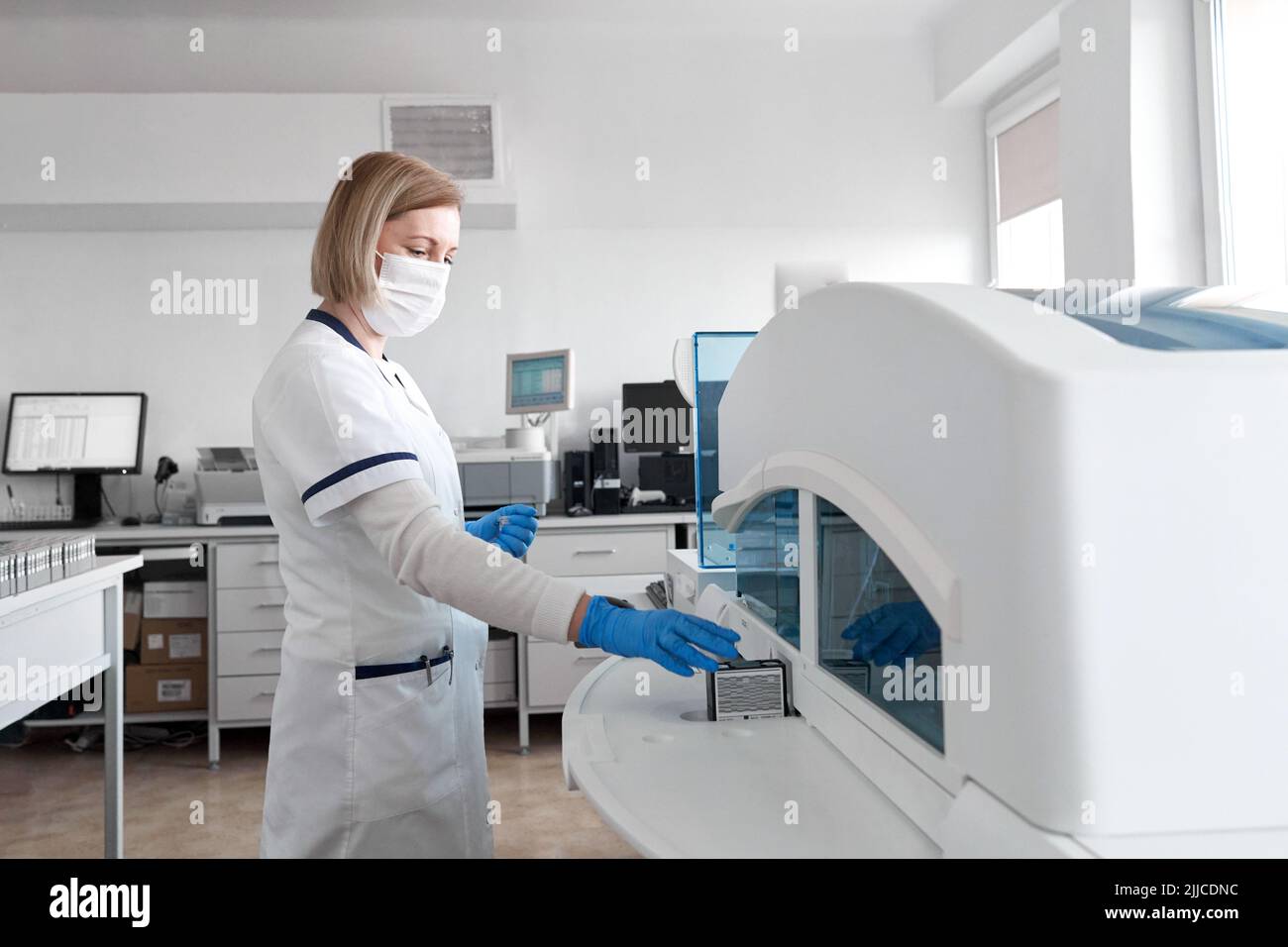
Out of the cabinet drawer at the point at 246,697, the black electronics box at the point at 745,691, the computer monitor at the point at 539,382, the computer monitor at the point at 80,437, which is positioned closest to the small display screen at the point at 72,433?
the computer monitor at the point at 80,437

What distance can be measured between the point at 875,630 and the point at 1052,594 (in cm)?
31

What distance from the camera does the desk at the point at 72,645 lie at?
1.97m

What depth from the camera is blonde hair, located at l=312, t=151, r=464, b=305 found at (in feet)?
4.58

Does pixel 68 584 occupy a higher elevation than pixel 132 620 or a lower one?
higher

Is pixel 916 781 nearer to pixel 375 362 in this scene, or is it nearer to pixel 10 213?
pixel 375 362

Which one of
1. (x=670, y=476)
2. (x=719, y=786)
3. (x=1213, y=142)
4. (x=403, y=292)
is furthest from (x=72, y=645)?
(x=1213, y=142)

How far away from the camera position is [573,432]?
4.02 m

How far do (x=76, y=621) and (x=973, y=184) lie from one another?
12.0ft

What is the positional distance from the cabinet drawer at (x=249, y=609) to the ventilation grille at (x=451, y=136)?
1676 millimetres

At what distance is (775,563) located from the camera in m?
1.29

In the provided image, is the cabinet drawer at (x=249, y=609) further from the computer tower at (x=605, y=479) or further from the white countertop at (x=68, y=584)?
the computer tower at (x=605, y=479)

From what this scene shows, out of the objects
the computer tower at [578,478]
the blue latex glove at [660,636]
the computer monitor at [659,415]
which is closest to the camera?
the blue latex glove at [660,636]

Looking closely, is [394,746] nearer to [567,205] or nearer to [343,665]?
[343,665]
